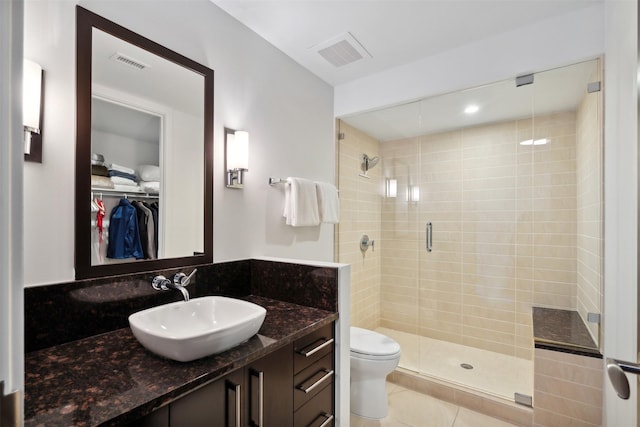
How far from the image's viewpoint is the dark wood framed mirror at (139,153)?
1.23 meters

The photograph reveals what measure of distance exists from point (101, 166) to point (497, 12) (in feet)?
7.59

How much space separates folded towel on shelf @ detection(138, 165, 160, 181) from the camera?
4.60 ft

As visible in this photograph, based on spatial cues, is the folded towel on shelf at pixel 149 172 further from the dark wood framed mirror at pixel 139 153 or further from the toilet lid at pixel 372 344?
the toilet lid at pixel 372 344

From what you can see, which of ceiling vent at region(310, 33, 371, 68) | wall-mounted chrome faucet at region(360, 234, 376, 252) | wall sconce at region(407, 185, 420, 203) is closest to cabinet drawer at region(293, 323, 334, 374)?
wall-mounted chrome faucet at region(360, 234, 376, 252)

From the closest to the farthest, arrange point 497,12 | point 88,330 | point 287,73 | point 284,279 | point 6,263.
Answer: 1. point 6,263
2. point 88,330
3. point 284,279
4. point 497,12
5. point 287,73

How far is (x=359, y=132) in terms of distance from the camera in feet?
9.63

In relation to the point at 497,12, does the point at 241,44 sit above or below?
below

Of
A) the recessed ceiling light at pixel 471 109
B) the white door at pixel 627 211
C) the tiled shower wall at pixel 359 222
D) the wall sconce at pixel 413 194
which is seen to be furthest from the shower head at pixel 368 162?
the white door at pixel 627 211

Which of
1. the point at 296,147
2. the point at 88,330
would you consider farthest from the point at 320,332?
the point at 296,147

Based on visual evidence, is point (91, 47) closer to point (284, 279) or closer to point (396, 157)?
point (284, 279)

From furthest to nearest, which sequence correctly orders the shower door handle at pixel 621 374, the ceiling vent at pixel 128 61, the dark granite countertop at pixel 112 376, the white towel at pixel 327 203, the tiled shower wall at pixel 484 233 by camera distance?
the white towel at pixel 327 203, the tiled shower wall at pixel 484 233, the ceiling vent at pixel 128 61, the dark granite countertop at pixel 112 376, the shower door handle at pixel 621 374

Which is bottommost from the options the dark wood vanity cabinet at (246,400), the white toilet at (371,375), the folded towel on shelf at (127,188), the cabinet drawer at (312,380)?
the white toilet at (371,375)

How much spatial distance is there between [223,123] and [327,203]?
3.20 ft

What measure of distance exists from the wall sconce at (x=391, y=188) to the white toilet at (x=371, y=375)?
56.2 inches
